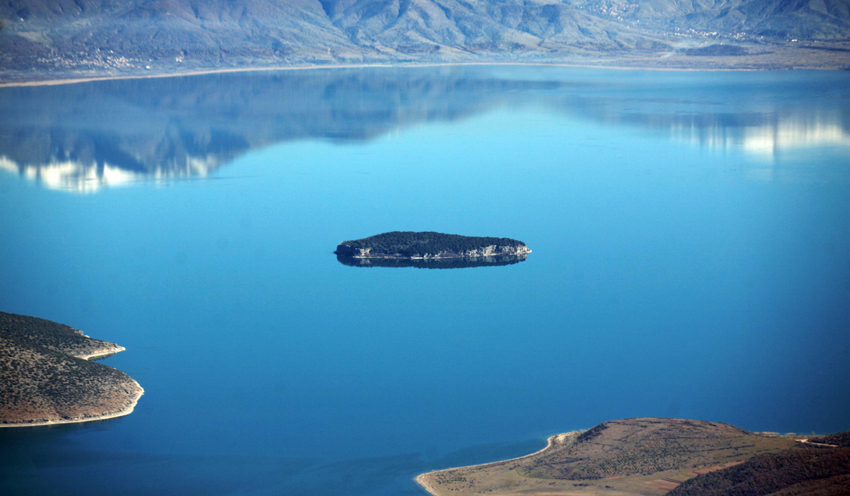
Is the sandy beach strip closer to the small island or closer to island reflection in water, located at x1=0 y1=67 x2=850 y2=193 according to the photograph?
island reflection in water, located at x1=0 y1=67 x2=850 y2=193

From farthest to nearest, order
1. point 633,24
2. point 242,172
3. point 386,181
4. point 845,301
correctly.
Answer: point 633,24, point 242,172, point 386,181, point 845,301

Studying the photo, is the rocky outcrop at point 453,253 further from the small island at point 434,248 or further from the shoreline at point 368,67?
the shoreline at point 368,67

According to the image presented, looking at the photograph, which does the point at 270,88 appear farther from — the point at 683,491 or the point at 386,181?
the point at 683,491

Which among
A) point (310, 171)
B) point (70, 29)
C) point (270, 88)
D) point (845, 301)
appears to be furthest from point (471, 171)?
point (70, 29)

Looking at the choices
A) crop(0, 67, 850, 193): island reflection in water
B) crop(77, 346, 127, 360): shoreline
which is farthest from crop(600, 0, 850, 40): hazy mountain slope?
crop(77, 346, 127, 360): shoreline

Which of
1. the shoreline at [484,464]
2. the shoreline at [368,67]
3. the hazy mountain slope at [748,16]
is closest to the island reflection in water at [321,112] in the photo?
the shoreline at [368,67]

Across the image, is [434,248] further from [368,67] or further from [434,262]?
[368,67]
